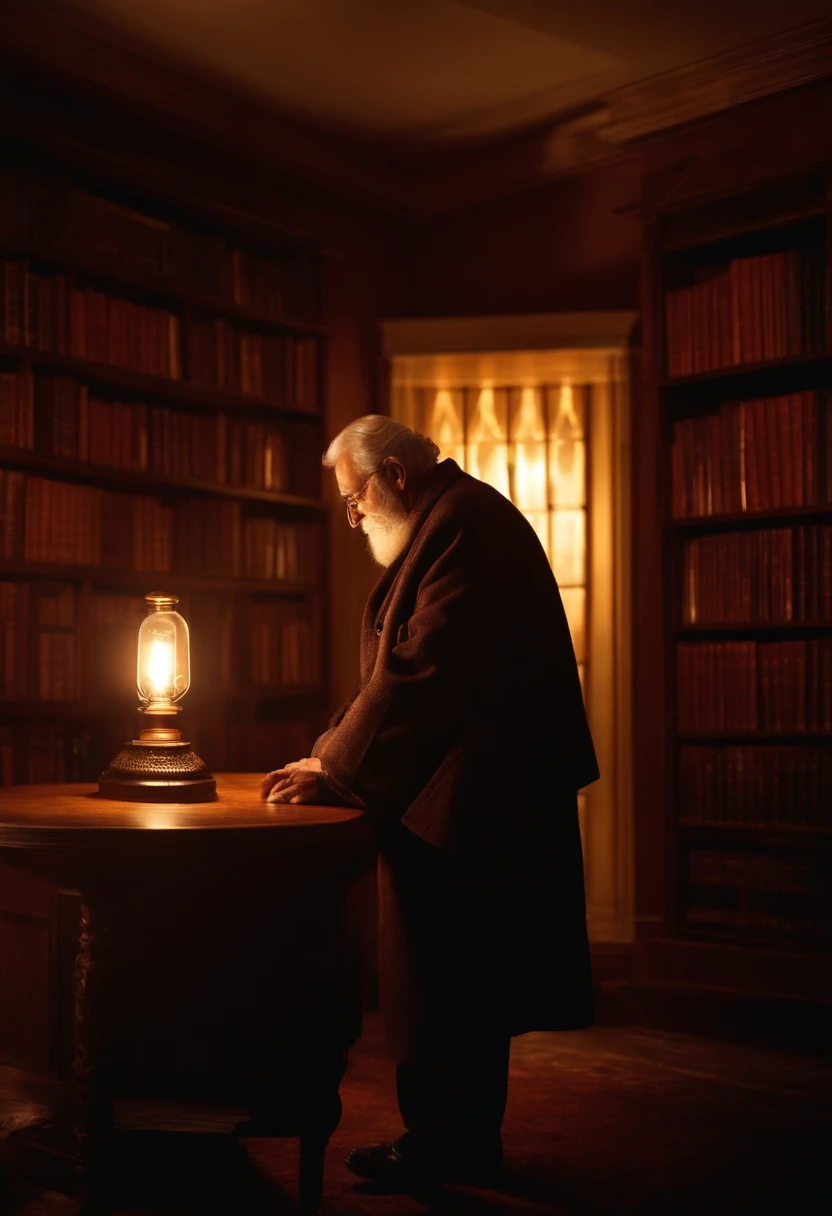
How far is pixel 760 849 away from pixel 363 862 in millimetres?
1828

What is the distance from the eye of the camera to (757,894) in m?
3.62

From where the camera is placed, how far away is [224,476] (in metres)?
3.97

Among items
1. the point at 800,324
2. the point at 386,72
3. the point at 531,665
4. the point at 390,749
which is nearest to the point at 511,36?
the point at 386,72

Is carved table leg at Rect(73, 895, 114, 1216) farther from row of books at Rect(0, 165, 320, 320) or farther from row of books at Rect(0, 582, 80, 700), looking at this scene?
row of books at Rect(0, 165, 320, 320)

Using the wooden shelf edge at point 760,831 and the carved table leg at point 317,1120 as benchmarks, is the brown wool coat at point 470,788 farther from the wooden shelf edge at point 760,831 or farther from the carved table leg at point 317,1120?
the wooden shelf edge at point 760,831

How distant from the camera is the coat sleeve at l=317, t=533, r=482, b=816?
2.26 metres

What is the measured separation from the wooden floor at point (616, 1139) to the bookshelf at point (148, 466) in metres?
1.17

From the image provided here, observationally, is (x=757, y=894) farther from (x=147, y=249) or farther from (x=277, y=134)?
(x=277, y=134)

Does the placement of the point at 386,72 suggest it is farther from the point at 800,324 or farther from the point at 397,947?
the point at 397,947

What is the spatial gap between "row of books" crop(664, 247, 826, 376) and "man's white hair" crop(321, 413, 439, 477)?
1433 millimetres

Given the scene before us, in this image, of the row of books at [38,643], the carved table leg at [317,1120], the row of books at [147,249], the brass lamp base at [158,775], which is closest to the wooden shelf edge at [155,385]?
the row of books at [147,249]

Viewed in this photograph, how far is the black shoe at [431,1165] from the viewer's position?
2.40 m

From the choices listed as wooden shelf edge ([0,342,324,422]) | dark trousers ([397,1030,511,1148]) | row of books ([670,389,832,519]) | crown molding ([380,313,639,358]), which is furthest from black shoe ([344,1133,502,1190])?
crown molding ([380,313,639,358])

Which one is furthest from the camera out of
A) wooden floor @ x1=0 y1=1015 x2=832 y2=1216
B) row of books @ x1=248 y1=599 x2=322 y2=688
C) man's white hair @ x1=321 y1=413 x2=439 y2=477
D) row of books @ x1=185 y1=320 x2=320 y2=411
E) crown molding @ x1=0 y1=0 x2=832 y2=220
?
row of books @ x1=248 y1=599 x2=322 y2=688
